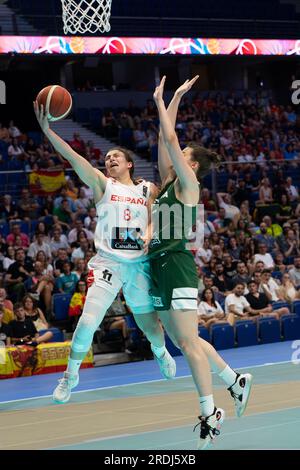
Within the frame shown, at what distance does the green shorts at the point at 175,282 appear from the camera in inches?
278

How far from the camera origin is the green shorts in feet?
23.2

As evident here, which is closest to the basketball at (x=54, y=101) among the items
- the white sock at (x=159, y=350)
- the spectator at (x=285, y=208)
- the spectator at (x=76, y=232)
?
the white sock at (x=159, y=350)

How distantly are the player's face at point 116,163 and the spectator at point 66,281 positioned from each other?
7604 mm

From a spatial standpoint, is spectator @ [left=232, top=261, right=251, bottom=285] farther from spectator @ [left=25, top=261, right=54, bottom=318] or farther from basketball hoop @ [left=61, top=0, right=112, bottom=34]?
basketball hoop @ [left=61, top=0, right=112, bottom=34]

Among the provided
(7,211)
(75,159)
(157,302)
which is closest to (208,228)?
(7,211)

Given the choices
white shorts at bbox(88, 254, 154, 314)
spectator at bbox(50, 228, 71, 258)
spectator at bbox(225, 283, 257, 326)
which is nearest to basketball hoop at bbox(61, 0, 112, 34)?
spectator at bbox(50, 228, 71, 258)

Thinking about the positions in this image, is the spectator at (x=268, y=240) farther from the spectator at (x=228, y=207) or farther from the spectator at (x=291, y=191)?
the spectator at (x=291, y=191)

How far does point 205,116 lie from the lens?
27266mm

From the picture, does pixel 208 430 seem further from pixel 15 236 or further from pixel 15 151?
pixel 15 151

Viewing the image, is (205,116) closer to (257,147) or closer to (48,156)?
(257,147)

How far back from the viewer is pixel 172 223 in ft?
23.7

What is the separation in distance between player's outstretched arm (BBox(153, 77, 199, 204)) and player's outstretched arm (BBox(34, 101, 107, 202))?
1010mm

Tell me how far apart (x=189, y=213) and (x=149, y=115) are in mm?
19307

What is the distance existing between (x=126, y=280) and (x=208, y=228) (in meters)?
11.6
